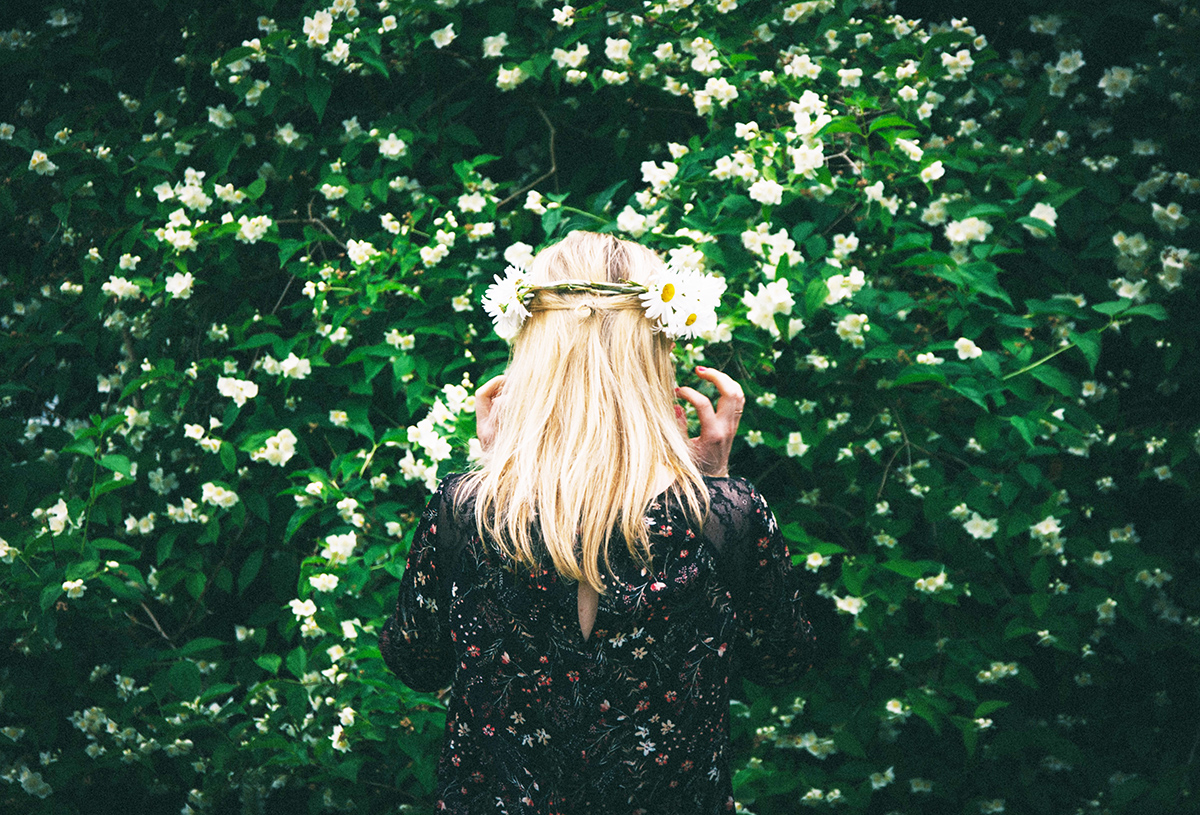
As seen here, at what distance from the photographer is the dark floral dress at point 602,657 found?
1.33 meters

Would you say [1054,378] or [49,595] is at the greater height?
[1054,378]

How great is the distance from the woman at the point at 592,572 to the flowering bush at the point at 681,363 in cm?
62

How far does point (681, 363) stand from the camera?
84.0 inches

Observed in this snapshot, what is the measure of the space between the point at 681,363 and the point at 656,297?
765 mm

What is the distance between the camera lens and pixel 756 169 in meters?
2.11

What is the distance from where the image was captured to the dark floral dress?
1.33 meters

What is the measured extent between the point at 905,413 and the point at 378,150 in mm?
1747

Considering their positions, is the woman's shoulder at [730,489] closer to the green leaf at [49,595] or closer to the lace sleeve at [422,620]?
the lace sleeve at [422,620]

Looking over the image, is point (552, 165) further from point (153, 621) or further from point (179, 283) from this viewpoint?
point (153, 621)

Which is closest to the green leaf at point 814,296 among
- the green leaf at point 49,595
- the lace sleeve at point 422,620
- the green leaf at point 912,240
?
the green leaf at point 912,240

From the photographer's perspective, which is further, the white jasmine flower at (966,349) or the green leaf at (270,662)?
the green leaf at (270,662)

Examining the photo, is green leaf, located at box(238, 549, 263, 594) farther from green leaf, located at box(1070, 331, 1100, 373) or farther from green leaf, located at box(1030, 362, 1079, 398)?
green leaf, located at box(1070, 331, 1100, 373)

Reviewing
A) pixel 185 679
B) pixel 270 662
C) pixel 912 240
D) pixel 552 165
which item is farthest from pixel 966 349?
pixel 185 679

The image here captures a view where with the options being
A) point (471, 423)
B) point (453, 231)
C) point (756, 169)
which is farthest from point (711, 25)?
point (471, 423)
